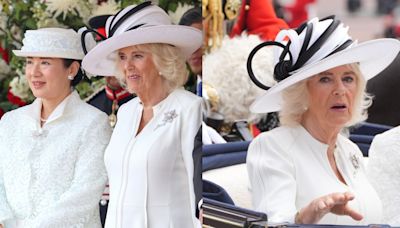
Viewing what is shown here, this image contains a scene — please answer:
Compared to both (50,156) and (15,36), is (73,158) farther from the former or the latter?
(15,36)

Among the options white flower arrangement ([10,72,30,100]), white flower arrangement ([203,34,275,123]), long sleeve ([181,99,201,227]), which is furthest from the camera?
white flower arrangement ([10,72,30,100])

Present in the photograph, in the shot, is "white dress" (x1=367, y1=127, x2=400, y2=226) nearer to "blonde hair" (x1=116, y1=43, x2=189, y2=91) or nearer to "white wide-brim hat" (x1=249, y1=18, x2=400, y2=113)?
"white wide-brim hat" (x1=249, y1=18, x2=400, y2=113)

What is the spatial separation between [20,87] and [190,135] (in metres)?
0.57

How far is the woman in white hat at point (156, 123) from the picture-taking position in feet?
6.15

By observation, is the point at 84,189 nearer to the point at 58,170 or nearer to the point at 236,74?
the point at 58,170

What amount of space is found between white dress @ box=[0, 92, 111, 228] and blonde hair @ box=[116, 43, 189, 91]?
9.7 inches

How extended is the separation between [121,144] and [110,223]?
0.71ft

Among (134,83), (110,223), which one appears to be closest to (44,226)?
(110,223)

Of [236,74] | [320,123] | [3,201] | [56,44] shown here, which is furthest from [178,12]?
[3,201]

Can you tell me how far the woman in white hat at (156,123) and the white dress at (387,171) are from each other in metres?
0.47

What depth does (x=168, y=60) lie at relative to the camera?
188 cm

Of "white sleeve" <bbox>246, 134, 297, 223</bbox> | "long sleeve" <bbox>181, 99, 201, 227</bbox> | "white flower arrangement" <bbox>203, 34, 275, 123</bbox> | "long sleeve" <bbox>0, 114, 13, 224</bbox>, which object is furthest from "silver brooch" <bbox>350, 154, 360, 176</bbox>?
"long sleeve" <bbox>0, 114, 13, 224</bbox>

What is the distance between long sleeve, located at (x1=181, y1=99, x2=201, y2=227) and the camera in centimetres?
186

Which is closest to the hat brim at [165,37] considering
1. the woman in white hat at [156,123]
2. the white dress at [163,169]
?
the woman in white hat at [156,123]
